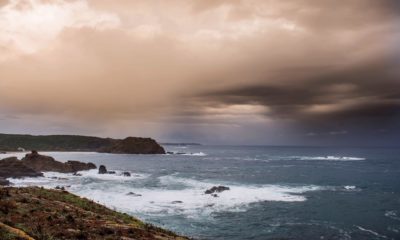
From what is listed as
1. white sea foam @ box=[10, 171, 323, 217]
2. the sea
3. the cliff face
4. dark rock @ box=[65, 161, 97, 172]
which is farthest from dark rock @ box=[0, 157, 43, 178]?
the cliff face

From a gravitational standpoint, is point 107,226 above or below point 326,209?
above

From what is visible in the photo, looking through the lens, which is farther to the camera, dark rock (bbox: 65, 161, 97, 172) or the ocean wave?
dark rock (bbox: 65, 161, 97, 172)

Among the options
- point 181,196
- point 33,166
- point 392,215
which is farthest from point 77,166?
point 392,215

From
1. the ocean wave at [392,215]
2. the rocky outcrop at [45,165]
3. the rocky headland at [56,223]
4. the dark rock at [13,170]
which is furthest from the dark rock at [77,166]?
the rocky headland at [56,223]

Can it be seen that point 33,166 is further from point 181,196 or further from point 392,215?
point 392,215

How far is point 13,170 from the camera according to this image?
260ft

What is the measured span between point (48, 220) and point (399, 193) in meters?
63.7

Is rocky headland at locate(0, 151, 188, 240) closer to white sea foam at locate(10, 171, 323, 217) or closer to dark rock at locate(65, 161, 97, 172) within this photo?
white sea foam at locate(10, 171, 323, 217)

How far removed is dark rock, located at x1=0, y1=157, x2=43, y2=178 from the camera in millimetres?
77562

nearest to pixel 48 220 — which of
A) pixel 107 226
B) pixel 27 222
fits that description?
pixel 27 222

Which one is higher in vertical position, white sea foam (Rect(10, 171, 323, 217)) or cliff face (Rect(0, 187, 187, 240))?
cliff face (Rect(0, 187, 187, 240))

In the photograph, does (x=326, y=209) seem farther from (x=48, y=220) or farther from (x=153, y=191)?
(x=48, y=220)

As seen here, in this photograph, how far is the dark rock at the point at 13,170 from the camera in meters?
77.6

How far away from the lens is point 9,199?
17.2 metres
